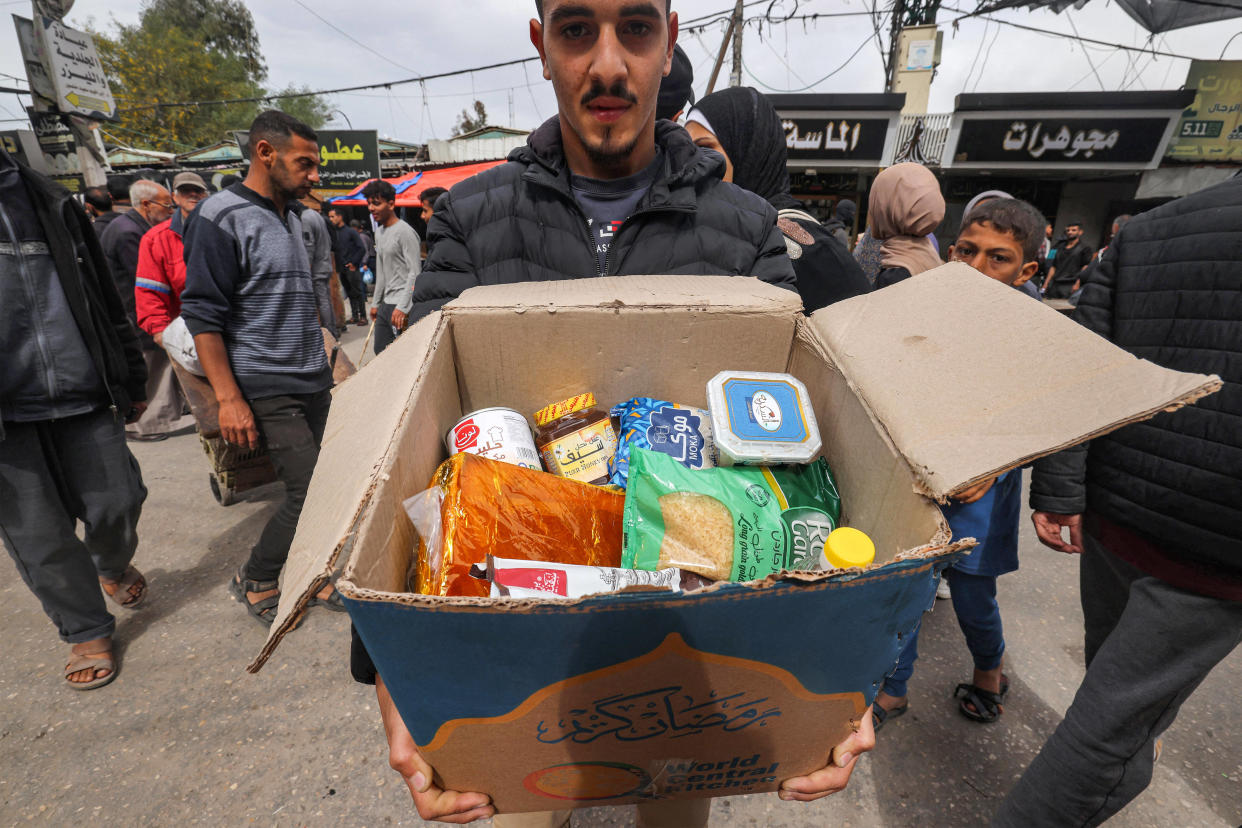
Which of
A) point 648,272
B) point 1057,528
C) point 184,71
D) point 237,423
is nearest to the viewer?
point 648,272

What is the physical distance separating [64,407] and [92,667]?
1006 mm

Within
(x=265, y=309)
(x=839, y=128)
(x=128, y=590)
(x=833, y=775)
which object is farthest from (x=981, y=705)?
(x=839, y=128)

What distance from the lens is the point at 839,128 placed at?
11758 mm

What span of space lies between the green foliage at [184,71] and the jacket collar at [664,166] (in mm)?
31932

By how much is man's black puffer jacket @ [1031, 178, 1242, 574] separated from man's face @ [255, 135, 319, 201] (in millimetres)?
2708

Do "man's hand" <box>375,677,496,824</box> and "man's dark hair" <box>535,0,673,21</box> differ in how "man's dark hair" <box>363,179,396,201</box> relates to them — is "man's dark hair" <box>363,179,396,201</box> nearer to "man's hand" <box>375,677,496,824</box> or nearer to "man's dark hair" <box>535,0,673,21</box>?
"man's dark hair" <box>535,0,673,21</box>

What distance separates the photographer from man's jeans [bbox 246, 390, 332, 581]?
2211 mm

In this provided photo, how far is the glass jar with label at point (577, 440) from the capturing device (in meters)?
1.03

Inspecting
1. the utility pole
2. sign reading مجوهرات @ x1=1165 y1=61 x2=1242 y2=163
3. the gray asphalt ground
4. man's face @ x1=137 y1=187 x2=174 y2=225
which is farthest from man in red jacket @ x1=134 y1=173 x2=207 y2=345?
sign reading مجوهرات @ x1=1165 y1=61 x2=1242 y2=163

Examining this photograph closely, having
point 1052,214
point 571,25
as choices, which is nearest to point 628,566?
point 571,25

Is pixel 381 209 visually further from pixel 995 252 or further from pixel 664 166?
pixel 995 252

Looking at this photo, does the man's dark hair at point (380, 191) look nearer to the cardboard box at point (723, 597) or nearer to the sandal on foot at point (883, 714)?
the cardboard box at point (723, 597)

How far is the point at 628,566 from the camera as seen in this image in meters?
0.76

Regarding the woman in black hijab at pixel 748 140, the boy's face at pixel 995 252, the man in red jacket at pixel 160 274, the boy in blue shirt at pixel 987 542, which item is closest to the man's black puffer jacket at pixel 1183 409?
the boy in blue shirt at pixel 987 542
